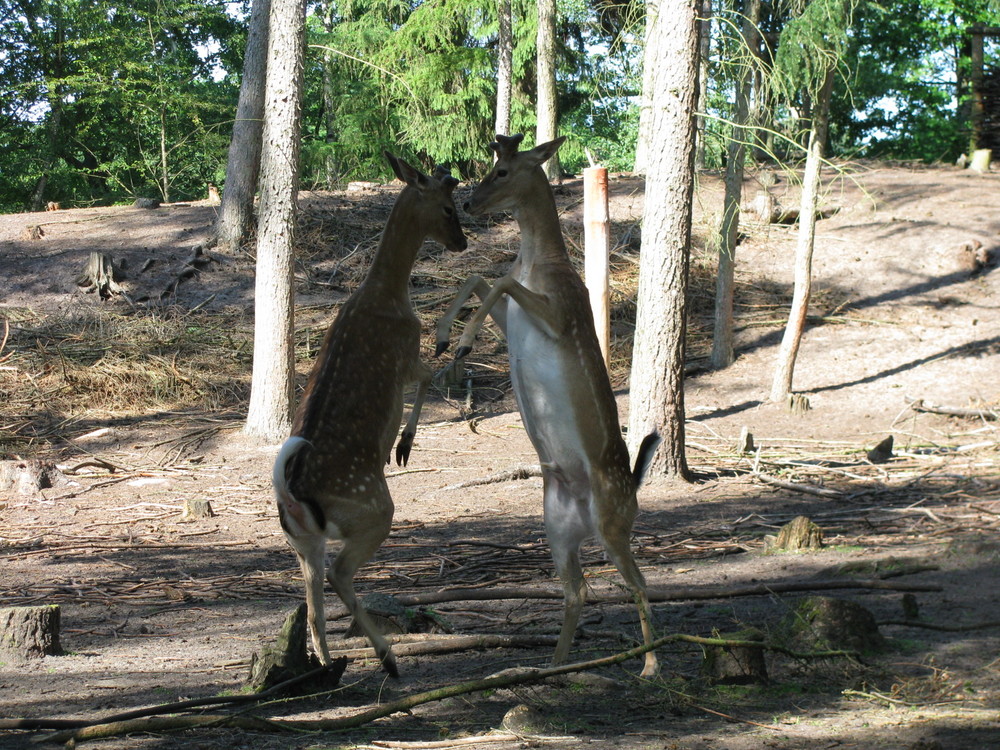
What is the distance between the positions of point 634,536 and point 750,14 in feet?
30.1

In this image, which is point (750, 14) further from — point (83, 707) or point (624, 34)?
point (83, 707)

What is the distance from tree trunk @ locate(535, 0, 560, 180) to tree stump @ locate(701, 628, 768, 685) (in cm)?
1728

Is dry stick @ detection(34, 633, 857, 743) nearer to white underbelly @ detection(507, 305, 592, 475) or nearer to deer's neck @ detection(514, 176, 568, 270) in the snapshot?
white underbelly @ detection(507, 305, 592, 475)

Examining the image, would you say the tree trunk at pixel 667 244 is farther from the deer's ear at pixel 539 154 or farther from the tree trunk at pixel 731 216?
the deer's ear at pixel 539 154

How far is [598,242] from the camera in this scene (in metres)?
11.8

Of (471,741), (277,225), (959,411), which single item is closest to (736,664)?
(471,741)

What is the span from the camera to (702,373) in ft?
54.9

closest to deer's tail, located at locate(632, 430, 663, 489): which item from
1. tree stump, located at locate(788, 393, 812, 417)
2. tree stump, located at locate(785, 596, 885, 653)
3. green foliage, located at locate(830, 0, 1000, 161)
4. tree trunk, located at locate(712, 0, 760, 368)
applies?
tree stump, located at locate(785, 596, 885, 653)

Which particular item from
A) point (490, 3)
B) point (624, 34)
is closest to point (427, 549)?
point (624, 34)

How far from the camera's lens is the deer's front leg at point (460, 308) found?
211 inches

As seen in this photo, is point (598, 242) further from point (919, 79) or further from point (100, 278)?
point (919, 79)

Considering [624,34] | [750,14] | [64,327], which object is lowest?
[64,327]

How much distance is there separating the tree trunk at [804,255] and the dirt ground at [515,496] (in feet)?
1.87

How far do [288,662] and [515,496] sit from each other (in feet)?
20.4
